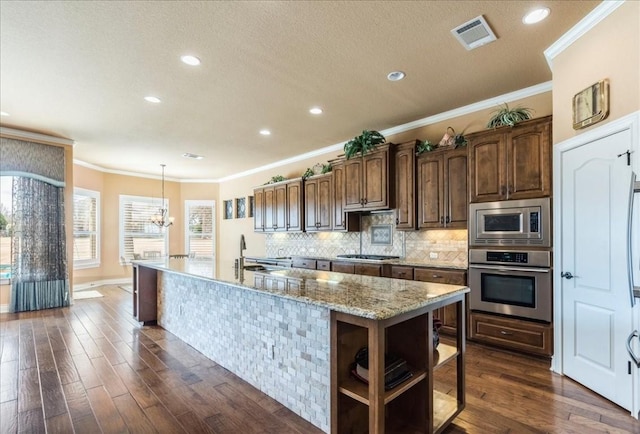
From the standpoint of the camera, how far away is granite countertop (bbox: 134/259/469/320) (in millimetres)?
1634

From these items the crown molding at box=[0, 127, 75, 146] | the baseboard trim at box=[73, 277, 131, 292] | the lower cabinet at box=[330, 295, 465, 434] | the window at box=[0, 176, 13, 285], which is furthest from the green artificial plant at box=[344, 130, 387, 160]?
the baseboard trim at box=[73, 277, 131, 292]

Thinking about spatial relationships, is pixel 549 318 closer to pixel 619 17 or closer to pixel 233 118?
pixel 619 17

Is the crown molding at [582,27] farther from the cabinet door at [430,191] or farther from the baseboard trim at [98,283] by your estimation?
the baseboard trim at [98,283]

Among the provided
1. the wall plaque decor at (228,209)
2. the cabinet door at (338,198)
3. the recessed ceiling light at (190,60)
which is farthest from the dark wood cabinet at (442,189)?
the wall plaque decor at (228,209)

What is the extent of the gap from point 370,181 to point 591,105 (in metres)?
2.66

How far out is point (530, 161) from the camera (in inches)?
126

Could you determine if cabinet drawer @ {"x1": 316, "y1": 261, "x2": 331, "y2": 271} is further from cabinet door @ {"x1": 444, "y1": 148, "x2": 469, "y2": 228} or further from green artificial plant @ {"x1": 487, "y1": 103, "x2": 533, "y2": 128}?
green artificial plant @ {"x1": 487, "y1": 103, "x2": 533, "y2": 128}

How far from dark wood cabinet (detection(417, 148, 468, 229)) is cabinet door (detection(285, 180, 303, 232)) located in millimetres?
2517

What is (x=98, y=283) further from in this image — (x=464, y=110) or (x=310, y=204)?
(x=464, y=110)

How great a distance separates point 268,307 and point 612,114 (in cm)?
292

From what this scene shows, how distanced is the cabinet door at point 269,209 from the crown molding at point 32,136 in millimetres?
3555

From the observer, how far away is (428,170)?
13.8ft

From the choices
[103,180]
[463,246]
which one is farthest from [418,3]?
[103,180]

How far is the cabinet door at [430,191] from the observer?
13.4 ft
